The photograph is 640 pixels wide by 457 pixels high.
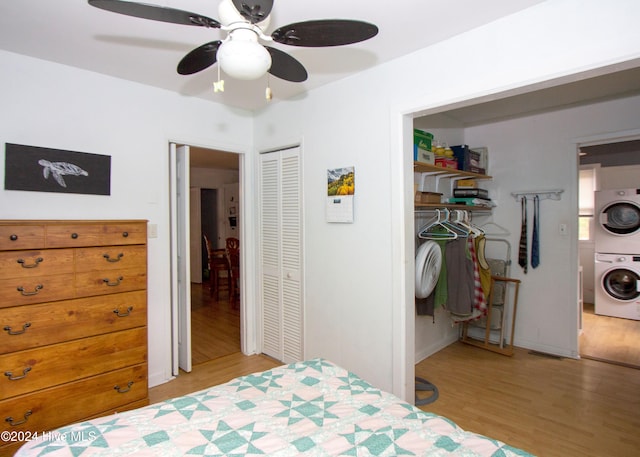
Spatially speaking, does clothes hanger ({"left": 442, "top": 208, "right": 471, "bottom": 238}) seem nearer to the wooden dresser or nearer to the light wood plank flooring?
the light wood plank flooring

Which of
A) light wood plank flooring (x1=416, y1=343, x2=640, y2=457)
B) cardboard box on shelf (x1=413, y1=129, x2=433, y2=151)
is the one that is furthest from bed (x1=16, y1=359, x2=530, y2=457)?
cardboard box on shelf (x1=413, y1=129, x2=433, y2=151)

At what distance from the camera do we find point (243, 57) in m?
1.28

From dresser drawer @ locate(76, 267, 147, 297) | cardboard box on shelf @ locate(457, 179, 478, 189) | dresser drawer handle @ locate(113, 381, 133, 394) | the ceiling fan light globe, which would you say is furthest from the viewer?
cardboard box on shelf @ locate(457, 179, 478, 189)

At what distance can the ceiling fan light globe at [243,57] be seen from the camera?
1271mm

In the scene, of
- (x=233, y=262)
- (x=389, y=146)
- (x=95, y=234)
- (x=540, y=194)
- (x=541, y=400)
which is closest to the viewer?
(x=95, y=234)

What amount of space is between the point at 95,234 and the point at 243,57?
163 centimetres

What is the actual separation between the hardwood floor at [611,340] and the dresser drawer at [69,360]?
4.03 meters

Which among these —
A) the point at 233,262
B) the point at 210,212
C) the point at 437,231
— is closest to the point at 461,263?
the point at 437,231

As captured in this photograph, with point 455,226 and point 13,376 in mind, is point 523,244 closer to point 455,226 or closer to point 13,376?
point 455,226

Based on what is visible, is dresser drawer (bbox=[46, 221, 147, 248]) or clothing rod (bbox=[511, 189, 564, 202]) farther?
clothing rod (bbox=[511, 189, 564, 202])

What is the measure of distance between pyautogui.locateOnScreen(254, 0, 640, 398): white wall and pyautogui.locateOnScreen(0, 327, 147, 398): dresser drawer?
1375mm

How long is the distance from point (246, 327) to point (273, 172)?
158cm

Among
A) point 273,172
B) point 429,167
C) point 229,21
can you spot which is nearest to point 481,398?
point 429,167

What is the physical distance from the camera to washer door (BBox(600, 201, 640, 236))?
4.75 metres
